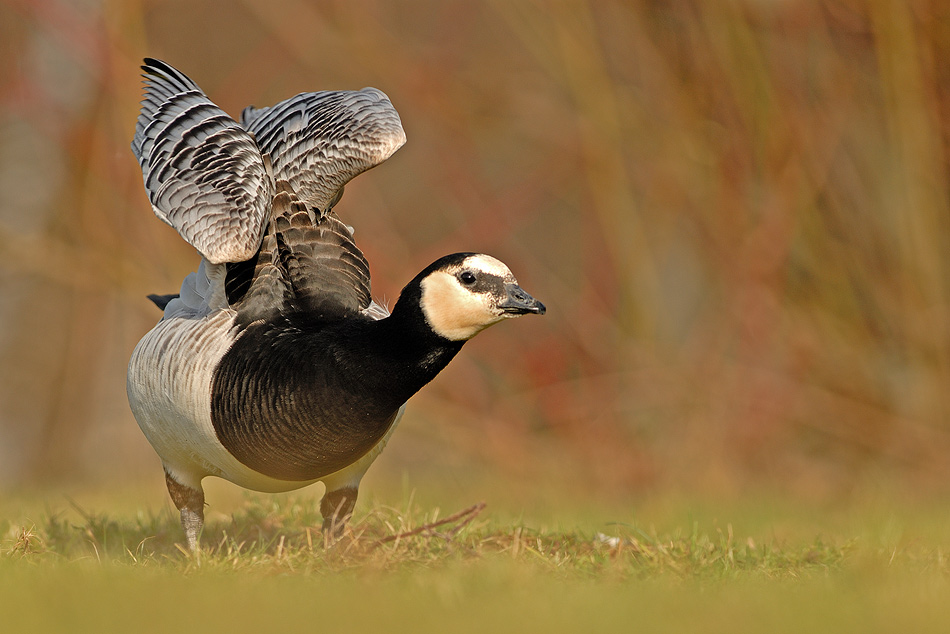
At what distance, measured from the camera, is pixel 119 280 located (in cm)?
1034

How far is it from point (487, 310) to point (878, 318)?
21.5ft

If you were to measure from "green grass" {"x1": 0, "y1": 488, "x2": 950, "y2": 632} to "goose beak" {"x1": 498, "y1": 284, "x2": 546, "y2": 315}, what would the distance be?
97 centimetres

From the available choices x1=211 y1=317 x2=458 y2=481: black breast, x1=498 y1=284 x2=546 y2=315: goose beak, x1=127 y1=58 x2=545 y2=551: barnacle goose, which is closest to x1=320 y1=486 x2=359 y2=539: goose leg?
x1=127 y1=58 x2=545 y2=551: barnacle goose

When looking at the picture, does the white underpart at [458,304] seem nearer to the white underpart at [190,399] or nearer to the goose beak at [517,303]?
the goose beak at [517,303]

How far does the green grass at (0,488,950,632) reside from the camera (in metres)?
3.26

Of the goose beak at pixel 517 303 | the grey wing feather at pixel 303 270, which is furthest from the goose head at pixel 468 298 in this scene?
the grey wing feather at pixel 303 270

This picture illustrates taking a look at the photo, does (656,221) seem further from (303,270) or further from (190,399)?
(190,399)

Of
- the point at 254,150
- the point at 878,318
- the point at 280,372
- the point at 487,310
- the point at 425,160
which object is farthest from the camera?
the point at 425,160

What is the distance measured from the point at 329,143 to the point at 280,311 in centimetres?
104

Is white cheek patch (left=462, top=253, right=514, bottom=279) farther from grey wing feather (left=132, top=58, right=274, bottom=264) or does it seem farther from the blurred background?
the blurred background

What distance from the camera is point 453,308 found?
14.2 ft

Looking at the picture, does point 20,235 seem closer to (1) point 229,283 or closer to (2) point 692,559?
(1) point 229,283

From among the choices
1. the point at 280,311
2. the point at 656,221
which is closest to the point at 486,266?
the point at 280,311

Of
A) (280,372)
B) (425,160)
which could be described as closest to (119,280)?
(425,160)
